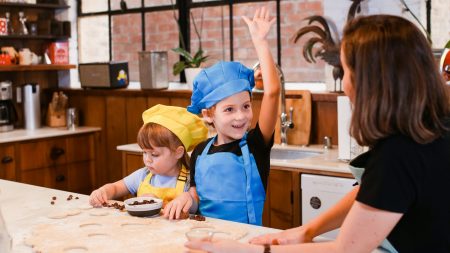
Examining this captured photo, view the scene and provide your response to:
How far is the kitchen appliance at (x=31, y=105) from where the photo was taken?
4.78 metres

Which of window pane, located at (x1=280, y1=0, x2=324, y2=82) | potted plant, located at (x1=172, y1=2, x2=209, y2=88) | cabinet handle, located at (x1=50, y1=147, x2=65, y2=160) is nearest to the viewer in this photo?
window pane, located at (x1=280, y1=0, x2=324, y2=82)

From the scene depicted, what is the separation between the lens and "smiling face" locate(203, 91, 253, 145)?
2.00m

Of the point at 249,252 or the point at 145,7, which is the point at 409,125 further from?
the point at 145,7

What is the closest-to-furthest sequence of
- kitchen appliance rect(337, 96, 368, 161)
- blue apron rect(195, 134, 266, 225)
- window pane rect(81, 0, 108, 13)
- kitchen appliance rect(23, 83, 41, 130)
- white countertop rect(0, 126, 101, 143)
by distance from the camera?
1. blue apron rect(195, 134, 266, 225)
2. kitchen appliance rect(337, 96, 368, 161)
3. white countertop rect(0, 126, 101, 143)
4. kitchen appliance rect(23, 83, 41, 130)
5. window pane rect(81, 0, 108, 13)

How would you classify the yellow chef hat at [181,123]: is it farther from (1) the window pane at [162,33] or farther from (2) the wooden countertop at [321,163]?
(1) the window pane at [162,33]

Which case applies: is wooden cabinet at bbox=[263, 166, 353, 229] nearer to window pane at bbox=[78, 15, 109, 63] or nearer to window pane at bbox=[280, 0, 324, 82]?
window pane at bbox=[280, 0, 324, 82]

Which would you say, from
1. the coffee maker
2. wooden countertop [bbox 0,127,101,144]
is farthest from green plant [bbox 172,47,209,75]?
the coffee maker

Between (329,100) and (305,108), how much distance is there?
0.16 meters

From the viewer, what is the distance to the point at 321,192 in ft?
9.60

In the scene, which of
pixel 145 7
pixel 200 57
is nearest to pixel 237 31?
pixel 200 57

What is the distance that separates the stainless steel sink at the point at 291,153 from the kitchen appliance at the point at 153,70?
1175mm

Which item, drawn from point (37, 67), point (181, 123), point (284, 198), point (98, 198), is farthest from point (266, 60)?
point (37, 67)

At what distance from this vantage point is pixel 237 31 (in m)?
4.21

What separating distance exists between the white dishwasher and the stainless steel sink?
478 mm
